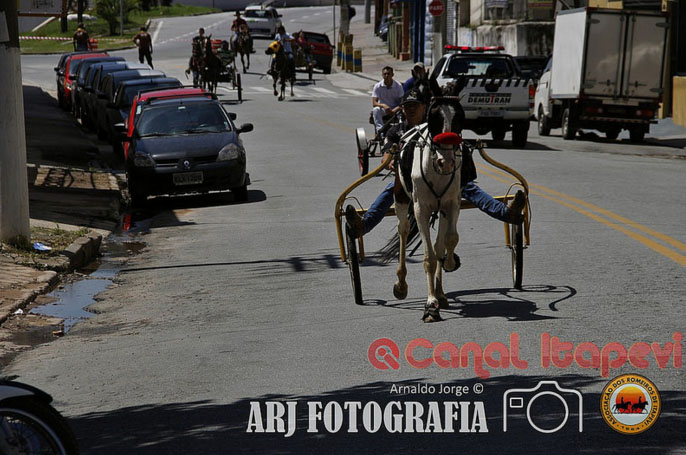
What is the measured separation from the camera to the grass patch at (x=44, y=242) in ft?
44.2

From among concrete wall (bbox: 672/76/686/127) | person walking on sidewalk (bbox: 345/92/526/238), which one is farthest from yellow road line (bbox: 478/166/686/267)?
concrete wall (bbox: 672/76/686/127)

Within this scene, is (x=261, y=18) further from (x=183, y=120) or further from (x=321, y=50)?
(x=183, y=120)

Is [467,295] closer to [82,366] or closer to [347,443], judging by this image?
[82,366]

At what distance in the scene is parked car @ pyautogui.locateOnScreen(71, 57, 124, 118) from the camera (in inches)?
1350

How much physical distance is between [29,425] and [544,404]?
3092 mm

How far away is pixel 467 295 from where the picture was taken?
35.1ft

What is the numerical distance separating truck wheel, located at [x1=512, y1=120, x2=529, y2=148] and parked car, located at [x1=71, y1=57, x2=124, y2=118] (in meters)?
13.3

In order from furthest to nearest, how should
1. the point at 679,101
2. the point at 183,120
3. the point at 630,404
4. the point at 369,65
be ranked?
the point at 369,65 < the point at 679,101 < the point at 183,120 < the point at 630,404

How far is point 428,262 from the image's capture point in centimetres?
952

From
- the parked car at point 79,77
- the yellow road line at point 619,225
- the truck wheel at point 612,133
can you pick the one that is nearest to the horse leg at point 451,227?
the yellow road line at point 619,225

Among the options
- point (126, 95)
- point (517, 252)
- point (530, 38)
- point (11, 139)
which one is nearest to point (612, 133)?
point (126, 95)

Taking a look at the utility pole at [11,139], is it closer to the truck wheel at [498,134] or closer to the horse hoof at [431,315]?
the horse hoof at [431,315]

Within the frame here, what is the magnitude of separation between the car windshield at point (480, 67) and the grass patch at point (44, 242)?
13.9 metres

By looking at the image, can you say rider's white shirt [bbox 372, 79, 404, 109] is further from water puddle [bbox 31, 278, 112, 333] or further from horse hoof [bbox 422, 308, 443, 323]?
horse hoof [bbox 422, 308, 443, 323]
